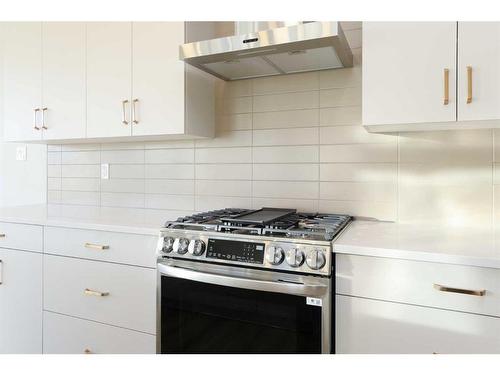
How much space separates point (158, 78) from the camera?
1.90m

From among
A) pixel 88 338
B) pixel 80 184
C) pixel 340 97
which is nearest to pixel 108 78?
pixel 80 184

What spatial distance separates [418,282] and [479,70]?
0.80m

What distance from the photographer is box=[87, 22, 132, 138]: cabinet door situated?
1977mm

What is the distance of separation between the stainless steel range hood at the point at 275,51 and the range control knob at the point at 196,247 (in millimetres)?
830

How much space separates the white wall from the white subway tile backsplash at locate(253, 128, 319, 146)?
1688 mm

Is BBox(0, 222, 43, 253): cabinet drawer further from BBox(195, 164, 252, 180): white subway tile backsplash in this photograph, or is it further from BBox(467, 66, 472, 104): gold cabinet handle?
BBox(467, 66, 472, 104): gold cabinet handle

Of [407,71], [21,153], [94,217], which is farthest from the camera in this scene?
[21,153]

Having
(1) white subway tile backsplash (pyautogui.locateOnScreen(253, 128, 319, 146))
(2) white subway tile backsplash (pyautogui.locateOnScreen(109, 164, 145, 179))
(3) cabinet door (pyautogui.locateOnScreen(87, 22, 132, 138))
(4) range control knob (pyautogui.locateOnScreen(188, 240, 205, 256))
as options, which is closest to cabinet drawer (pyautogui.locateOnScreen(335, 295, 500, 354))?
(4) range control knob (pyautogui.locateOnScreen(188, 240, 205, 256))

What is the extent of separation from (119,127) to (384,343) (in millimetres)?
1635

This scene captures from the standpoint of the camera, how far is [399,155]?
179 cm

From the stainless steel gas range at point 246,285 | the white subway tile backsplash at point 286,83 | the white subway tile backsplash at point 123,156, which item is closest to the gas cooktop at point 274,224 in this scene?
the stainless steel gas range at point 246,285

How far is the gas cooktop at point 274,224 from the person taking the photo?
4.59ft

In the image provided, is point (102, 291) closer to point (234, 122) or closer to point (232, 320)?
point (232, 320)
